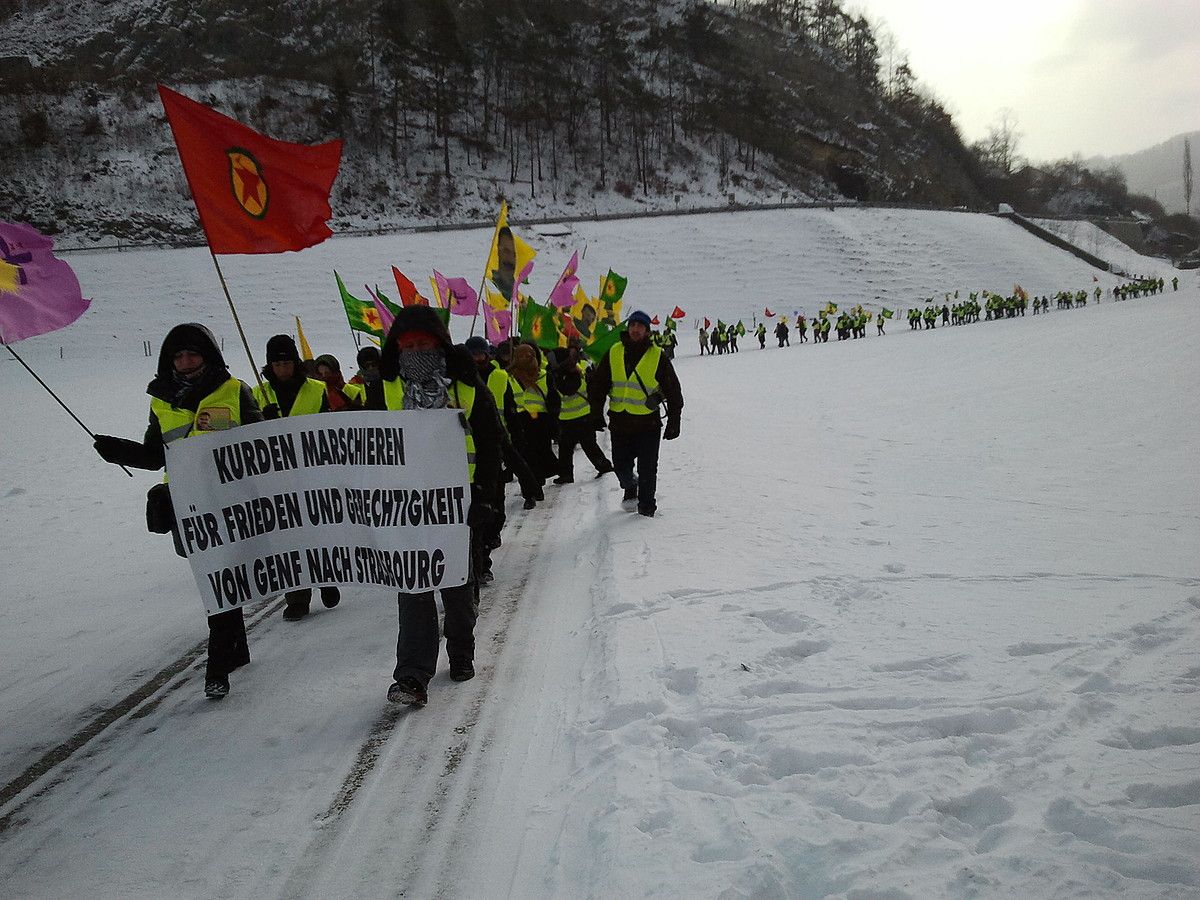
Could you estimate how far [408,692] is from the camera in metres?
4.11

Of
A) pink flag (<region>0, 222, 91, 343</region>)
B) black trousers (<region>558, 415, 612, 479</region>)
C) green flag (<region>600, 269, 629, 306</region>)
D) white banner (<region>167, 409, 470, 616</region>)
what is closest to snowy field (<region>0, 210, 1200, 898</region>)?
black trousers (<region>558, 415, 612, 479</region>)

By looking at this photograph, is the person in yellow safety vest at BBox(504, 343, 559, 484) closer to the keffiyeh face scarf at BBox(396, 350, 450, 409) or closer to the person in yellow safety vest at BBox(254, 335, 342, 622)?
the person in yellow safety vest at BBox(254, 335, 342, 622)

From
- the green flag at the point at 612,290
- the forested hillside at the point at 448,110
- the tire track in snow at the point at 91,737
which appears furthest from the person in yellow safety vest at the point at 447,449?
the forested hillside at the point at 448,110

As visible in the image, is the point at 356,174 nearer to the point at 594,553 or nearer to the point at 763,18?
the point at 594,553

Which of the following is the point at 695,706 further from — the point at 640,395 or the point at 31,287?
the point at 31,287

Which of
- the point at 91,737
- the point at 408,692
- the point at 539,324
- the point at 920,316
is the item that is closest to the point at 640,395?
the point at 408,692

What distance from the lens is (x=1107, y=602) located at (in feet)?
15.0

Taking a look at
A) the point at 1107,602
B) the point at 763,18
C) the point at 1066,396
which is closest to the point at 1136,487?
the point at 1107,602

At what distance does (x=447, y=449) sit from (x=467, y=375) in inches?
18.0

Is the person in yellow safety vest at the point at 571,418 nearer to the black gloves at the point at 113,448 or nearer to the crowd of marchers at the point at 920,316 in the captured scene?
the black gloves at the point at 113,448

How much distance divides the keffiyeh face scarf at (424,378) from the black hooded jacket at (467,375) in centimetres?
4

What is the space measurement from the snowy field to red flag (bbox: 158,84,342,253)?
8.54 ft

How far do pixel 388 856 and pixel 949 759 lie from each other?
217 cm

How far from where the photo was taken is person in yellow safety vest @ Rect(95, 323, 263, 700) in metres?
4.30
